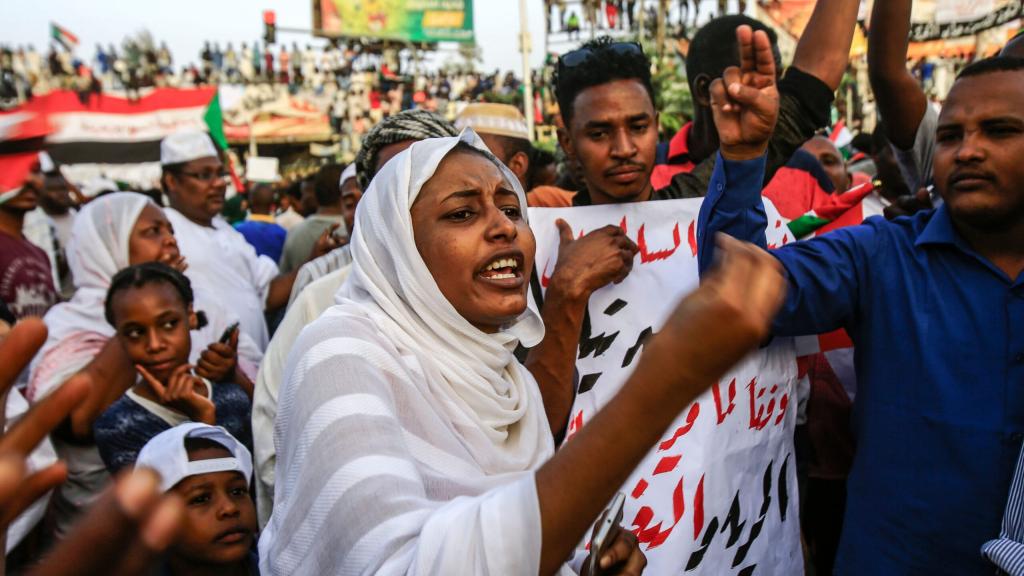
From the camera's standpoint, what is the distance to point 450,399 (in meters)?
1.50

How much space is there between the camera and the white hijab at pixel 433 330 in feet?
4.97

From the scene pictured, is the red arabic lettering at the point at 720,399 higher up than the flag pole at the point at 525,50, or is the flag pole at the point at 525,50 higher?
the flag pole at the point at 525,50

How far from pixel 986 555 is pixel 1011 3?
4.12m

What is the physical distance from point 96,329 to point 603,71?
249 centimetres

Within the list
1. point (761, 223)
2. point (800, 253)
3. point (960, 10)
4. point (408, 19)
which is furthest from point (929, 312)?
point (408, 19)

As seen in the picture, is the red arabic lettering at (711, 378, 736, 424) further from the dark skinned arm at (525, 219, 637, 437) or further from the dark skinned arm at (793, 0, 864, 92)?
the dark skinned arm at (793, 0, 864, 92)

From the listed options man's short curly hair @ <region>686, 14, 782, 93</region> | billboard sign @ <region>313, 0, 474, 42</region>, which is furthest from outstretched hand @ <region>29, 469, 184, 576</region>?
billboard sign @ <region>313, 0, 474, 42</region>

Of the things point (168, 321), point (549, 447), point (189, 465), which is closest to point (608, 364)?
point (549, 447)

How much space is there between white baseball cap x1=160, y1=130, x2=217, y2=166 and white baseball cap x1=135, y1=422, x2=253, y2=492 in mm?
2522

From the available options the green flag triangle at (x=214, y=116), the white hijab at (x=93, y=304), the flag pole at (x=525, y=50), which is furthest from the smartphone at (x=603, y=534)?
the flag pole at (x=525, y=50)

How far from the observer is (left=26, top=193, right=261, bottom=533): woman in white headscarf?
2791mm

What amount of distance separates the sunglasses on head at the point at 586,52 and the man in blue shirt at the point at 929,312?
62 centimetres

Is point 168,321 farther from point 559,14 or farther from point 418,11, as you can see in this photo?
point 559,14

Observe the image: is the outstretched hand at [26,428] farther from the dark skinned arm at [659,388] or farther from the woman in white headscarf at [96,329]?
the woman in white headscarf at [96,329]
